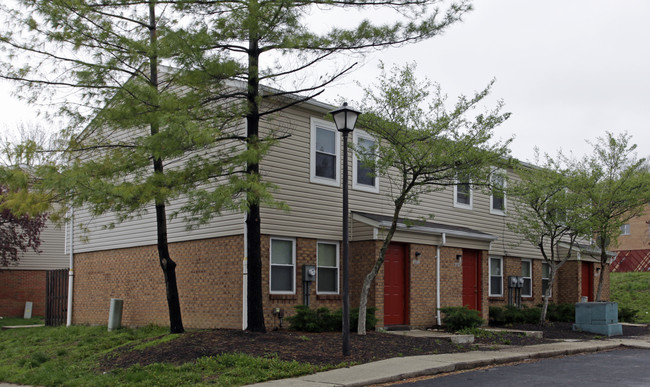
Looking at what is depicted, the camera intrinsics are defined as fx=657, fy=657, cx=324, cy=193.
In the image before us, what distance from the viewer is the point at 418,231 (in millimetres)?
18453

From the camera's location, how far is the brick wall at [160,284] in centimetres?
1617

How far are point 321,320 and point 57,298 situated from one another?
11.6 metres

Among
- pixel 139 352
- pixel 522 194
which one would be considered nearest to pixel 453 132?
pixel 522 194

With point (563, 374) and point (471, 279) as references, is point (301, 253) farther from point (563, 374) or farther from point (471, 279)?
point (563, 374)

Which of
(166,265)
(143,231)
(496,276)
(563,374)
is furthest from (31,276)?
(563,374)

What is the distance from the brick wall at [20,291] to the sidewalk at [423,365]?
24405 mm

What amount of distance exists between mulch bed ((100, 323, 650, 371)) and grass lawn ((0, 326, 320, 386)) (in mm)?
456

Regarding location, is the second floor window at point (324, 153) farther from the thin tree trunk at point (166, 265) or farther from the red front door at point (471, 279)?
the red front door at point (471, 279)

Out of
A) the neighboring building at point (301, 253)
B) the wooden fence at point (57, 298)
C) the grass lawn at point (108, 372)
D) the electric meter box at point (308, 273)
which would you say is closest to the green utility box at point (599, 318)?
the neighboring building at point (301, 253)

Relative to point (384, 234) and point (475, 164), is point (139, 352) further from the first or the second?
point (475, 164)

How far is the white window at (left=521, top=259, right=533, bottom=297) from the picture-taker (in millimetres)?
25031

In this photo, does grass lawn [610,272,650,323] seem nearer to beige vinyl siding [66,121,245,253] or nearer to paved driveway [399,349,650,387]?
paved driveway [399,349,650,387]

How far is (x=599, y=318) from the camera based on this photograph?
19281 millimetres

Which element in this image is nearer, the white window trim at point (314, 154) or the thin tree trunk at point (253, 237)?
the thin tree trunk at point (253, 237)
